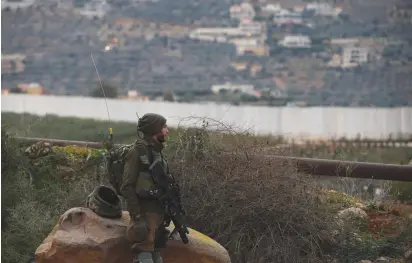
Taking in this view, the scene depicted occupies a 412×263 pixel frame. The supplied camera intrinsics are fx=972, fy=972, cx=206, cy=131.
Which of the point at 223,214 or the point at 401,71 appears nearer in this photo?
the point at 223,214

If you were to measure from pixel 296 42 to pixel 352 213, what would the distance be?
28484 mm

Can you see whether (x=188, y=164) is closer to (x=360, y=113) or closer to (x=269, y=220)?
(x=269, y=220)

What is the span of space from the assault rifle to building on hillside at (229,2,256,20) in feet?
109

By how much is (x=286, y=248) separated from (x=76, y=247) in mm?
2217

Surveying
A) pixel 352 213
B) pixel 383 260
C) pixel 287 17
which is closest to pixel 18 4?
pixel 287 17

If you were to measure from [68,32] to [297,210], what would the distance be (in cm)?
3709

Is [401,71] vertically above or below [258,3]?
below

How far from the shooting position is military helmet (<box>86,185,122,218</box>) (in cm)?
848

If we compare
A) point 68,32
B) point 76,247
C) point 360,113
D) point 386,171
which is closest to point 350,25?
point 360,113

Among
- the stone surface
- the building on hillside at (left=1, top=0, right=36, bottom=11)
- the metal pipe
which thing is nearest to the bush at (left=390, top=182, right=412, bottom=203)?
the metal pipe

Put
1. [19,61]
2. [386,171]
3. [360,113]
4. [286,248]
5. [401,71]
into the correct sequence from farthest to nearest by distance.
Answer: [19,61] → [401,71] → [360,113] → [386,171] → [286,248]

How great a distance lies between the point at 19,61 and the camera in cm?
4419

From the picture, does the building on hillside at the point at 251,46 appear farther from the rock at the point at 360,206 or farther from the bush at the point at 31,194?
the rock at the point at 360,206

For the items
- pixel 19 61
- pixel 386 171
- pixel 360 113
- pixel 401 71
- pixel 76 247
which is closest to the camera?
pixel 76 247
